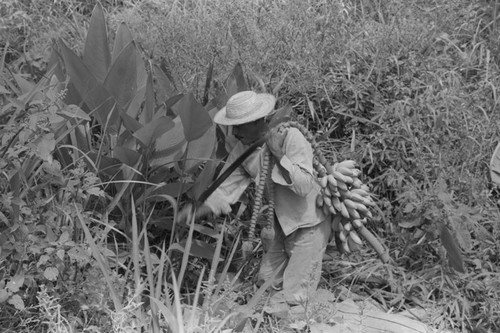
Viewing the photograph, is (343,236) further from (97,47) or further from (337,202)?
(97,47)

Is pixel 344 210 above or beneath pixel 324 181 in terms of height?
beneath

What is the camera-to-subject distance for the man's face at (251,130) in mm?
3445

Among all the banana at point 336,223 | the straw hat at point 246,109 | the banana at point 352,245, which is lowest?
the banana at point 352,245

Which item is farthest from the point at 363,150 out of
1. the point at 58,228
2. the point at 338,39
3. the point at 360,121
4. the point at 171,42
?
the point at 58,228

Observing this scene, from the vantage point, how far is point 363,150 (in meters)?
4.46

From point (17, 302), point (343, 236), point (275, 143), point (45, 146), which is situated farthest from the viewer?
point (343, 236)

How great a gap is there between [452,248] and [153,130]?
4.92 feet

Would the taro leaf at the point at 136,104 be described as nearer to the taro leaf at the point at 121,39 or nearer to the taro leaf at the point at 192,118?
the taro leaf at the point at 121,39

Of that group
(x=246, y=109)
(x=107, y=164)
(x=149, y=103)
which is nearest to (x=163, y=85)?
(x=149, y=103)

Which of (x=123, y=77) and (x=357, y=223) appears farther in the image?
(x=123, y=77)

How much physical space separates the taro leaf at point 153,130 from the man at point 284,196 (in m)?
0.24

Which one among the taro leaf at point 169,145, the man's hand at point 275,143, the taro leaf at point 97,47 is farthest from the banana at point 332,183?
the taro leaf at point 97,47

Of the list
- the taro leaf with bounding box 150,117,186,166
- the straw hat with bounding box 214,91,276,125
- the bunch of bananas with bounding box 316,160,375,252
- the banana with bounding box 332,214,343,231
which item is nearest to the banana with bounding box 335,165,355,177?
the bunch of bananas with bounding box 316,160,375,252

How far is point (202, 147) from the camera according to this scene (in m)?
3.80
